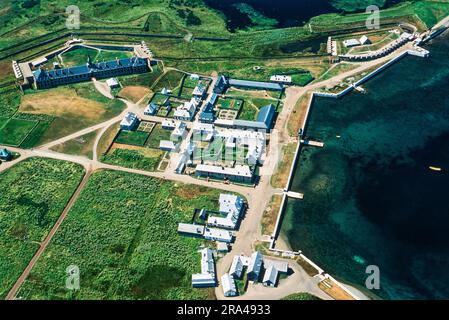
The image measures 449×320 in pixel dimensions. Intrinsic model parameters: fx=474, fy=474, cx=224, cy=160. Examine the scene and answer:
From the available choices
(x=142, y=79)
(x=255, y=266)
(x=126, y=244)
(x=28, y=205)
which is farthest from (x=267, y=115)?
(x=28, y=205)

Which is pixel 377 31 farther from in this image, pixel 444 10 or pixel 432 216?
pixel 432 216

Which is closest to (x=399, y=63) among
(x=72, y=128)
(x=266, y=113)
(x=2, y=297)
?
(x=266, y=113)

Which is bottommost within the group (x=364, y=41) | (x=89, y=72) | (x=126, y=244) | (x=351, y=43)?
(x=126, y=244)

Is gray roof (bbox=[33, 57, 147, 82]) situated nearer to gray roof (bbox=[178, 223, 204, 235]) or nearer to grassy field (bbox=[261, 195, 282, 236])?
gray roof (bbox=[178, 223, 204, 235])

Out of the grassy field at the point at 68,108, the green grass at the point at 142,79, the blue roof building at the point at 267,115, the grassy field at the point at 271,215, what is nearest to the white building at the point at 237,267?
the grassy field at the point at 271,215

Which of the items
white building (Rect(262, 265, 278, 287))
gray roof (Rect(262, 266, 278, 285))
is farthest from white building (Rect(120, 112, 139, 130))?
white building (Rect(262, 265, 278, 287))

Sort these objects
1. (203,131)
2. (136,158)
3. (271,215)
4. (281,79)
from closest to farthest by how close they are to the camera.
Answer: (271,215), (136,158), (203,131), (281,79)

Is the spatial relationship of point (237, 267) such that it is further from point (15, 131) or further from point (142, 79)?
point (15, 131)

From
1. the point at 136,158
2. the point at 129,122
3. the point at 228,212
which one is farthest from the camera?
the point at 129,122
